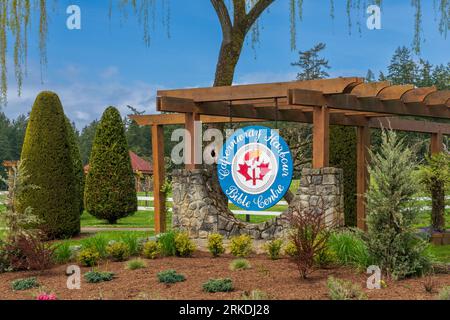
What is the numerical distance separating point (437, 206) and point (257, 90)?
5898mm

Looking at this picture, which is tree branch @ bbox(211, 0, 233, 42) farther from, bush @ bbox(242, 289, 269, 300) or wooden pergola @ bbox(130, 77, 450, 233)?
bush @ bbox(242, 289, 269, 300)

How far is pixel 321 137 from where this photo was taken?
9320mm

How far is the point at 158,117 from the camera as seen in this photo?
Answer: 1335cm

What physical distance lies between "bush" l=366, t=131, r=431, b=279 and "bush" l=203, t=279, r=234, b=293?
5.95 ft

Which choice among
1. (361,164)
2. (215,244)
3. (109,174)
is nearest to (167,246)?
(215,244)

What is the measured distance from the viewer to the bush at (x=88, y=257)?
28.6 ft

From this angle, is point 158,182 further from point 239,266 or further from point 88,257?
point 239,266

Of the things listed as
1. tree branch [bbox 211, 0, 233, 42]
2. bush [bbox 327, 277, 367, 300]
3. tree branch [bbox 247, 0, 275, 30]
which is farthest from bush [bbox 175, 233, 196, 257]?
tree branch [bbox 247, 0, 275, 30]

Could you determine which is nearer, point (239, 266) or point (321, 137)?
point (239, 266)

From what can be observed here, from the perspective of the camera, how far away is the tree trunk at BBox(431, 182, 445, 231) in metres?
13.5

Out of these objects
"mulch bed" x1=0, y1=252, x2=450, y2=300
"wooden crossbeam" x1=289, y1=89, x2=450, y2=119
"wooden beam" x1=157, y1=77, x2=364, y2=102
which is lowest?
"mulch bed" x1=0, y1=252, x2=450, y2=300

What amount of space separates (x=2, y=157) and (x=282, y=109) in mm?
45833

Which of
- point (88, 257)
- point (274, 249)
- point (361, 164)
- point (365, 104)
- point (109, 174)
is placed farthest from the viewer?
point (109, 174)

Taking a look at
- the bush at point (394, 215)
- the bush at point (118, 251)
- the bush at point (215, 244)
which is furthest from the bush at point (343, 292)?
the bush at point (118, 251)
